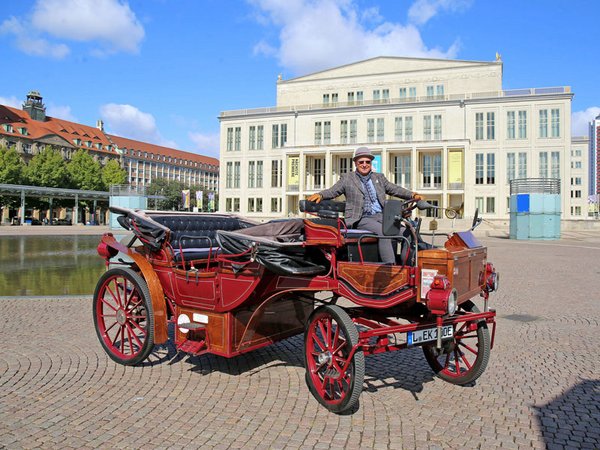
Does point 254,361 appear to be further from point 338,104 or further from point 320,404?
point 338,104

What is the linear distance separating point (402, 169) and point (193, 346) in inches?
2425

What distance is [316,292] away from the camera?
4566 millimetres

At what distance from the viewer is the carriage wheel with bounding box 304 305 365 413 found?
3750mm

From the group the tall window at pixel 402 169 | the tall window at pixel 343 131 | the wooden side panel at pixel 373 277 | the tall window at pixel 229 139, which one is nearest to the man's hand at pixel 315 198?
the wooden side panel at pixel 373 277

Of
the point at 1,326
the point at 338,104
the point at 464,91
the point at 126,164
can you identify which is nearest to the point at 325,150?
the point at 338,104

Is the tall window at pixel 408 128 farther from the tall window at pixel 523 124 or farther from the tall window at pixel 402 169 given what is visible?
the tall window at pixel 523 124

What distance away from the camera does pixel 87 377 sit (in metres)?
4.77

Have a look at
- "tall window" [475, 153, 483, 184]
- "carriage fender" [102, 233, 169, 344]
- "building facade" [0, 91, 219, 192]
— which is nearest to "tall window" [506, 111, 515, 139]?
"tall window" [475, 153, 483, 184]

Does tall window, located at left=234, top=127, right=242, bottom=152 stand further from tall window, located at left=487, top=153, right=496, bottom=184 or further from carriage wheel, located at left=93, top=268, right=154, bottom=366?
carriage wheel, located at left=93, top=268, right=154, bottom=366

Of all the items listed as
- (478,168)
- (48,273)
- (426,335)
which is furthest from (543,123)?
(426,335)

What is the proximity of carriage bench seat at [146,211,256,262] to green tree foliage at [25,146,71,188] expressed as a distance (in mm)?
71616

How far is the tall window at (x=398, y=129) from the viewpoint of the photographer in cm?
6362

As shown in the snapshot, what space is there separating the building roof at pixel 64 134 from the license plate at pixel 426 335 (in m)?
102

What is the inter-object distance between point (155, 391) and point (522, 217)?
106 feet
